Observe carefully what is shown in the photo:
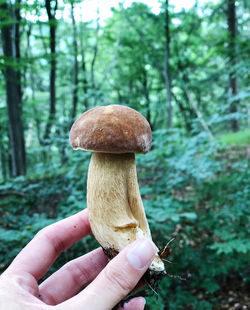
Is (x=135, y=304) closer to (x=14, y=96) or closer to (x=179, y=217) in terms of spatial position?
(x=179, y=217)

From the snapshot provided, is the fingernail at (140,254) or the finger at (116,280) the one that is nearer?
the finger at (116,280)

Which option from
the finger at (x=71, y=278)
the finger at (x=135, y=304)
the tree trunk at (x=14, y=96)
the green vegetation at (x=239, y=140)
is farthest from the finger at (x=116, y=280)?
the green vegetation at (x=239, y=140)

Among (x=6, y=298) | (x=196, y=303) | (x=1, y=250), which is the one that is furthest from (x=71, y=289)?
(x=196, y=303)

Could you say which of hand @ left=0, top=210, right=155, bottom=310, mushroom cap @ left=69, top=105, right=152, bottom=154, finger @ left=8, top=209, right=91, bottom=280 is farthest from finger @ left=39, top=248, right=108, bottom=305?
mushroom cap @ left=69, top=105, right=152, bottom=154

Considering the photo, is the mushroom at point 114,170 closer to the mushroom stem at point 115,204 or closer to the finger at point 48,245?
the mushroom stem at point 115,204

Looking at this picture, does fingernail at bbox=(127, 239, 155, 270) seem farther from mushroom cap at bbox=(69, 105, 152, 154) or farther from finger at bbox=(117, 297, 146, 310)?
mushroom cap at bbox=(69, 105, 152, 154)
